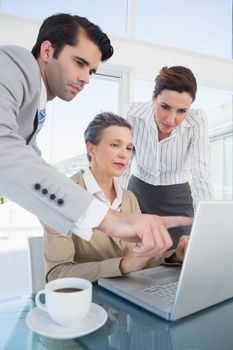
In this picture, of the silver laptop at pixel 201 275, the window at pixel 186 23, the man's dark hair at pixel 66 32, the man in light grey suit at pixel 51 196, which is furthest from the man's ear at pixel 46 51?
the window at pixel 186 23

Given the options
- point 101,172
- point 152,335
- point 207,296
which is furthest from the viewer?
point 101,172

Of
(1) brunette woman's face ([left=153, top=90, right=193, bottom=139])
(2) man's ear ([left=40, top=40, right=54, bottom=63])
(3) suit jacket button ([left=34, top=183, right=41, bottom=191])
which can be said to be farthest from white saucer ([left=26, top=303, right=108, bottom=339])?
(1) brunette woman's face ([left=153, top=90, right=193, bottom=139])

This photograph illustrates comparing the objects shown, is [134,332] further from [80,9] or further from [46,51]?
[80,9]

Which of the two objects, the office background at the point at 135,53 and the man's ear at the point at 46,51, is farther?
the office background at the point at 135,53

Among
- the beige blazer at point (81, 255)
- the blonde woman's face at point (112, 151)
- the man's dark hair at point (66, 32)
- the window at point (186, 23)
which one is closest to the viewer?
the beige blazer at point (81, 255)

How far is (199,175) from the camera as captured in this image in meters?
1.90

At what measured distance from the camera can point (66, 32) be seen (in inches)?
47.1

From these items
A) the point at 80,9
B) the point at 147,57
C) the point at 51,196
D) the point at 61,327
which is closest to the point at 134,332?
the point at 61,327

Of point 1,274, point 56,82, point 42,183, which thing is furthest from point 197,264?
point 1,274

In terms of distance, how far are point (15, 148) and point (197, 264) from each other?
40 centimetres

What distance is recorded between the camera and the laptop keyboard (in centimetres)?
73

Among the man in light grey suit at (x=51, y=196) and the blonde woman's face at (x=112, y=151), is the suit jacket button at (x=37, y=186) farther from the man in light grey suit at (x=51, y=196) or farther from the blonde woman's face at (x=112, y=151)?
the blonde woman's face at (x=112, y=151)

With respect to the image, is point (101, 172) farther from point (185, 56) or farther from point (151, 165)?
point (185, 56)

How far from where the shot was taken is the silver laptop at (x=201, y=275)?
59 cm
